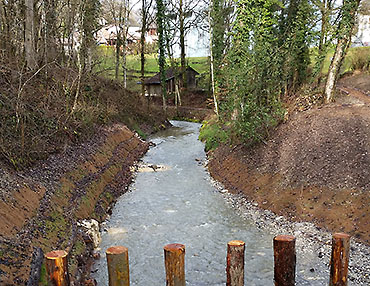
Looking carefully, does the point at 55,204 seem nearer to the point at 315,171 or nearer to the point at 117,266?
the point at 117,266

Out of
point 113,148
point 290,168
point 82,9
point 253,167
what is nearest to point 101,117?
point 113,148

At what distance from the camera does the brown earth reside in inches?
377

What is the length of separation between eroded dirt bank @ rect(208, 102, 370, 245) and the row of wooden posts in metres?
3.39

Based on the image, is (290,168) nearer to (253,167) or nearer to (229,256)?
(253,167)

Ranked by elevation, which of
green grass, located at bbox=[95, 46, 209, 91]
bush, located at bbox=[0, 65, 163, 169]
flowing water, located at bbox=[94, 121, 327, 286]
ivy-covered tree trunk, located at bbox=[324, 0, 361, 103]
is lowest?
flowing water, located at bbox=[94, 121, 327, 286]

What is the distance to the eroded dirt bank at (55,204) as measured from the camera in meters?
6.50

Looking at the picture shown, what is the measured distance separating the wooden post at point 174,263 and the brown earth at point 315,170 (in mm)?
5361

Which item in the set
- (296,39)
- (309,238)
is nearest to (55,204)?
(309,238)

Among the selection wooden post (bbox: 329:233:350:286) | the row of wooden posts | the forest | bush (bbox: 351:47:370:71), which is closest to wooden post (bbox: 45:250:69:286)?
the row of wooden posts

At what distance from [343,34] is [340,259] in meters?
12.5

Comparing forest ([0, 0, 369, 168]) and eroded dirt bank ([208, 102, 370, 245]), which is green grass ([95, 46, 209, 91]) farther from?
eroded dirt bank ([208, 102, 370, 245])

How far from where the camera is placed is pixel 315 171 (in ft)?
37.0

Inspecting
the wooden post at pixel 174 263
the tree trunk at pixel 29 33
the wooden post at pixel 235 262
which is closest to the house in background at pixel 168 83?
the tree trunk at pixel 29 33

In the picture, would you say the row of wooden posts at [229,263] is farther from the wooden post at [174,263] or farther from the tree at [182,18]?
the tree at [182,18]
